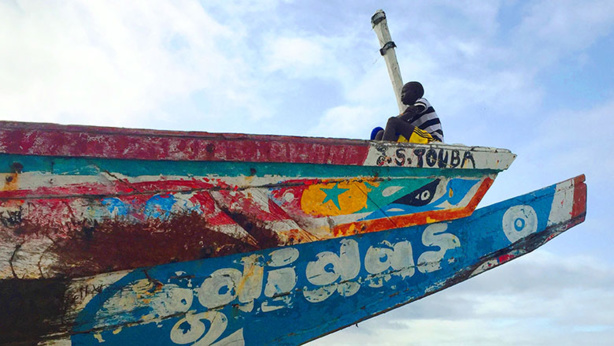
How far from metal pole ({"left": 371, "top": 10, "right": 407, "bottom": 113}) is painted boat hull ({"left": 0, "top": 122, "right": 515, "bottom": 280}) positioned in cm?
274

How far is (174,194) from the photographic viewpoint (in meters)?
2.80

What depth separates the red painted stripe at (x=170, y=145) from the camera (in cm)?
256

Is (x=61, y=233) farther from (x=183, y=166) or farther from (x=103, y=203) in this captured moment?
(x=183, y=166)

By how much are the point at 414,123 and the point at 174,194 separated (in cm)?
240

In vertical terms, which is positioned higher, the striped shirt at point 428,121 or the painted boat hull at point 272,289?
the striped shirt at point 428,121

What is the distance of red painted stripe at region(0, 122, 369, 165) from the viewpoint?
8.39 feet

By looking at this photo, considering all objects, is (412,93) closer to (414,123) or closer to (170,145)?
(414,123)

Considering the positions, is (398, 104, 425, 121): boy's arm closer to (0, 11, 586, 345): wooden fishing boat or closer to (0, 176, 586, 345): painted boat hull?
(0, 11, 586, 345): wooden fishing boat

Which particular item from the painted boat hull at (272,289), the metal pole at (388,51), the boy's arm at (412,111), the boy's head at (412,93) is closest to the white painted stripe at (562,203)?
the painted boat hull at (272,289)

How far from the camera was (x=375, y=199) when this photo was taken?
3307 mm

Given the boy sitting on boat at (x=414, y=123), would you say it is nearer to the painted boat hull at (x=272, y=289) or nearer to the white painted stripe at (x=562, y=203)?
the painted boat hull at (x=272, y=289)

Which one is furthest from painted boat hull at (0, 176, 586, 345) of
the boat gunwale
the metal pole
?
the metal pole

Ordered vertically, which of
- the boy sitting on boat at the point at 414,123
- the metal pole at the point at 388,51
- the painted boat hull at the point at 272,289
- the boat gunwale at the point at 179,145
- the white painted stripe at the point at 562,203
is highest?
the metal pole at the point at 388,51

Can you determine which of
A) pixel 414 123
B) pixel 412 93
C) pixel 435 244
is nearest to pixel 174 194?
pixel 435 244
